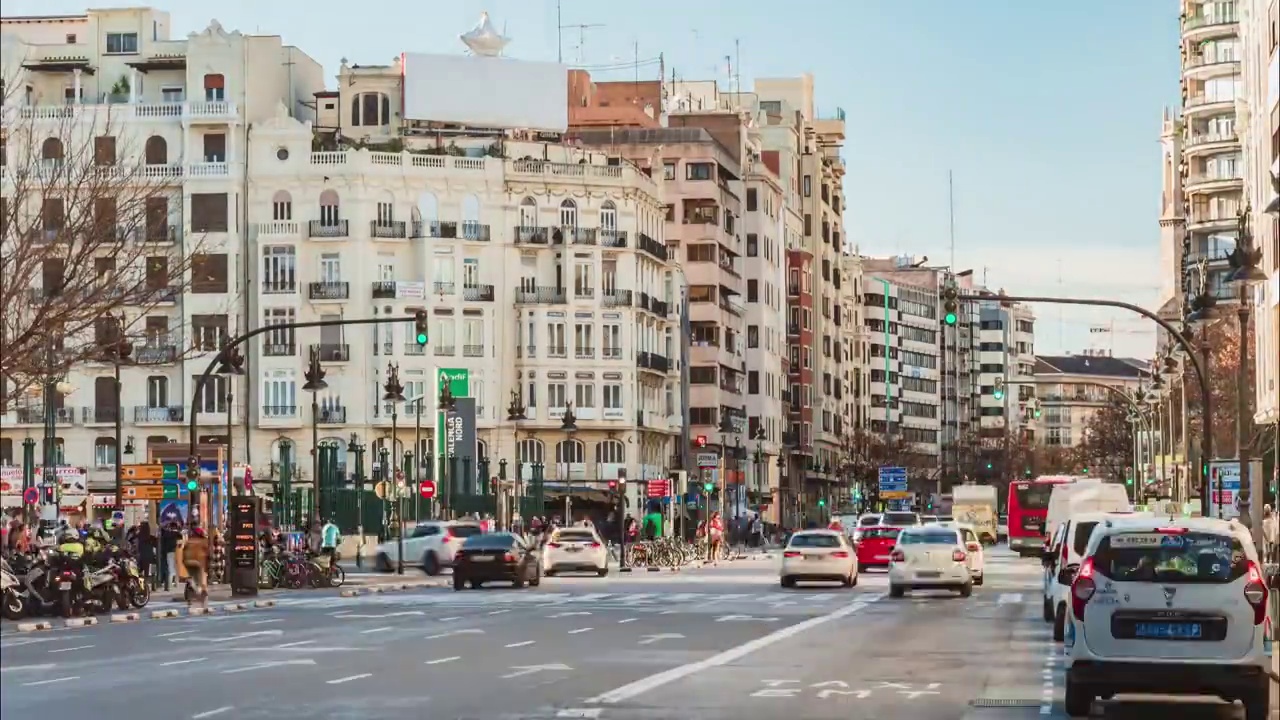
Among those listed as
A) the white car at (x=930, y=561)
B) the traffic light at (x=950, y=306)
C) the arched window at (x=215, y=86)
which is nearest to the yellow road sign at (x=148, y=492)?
the white car at (x=930, y=561)

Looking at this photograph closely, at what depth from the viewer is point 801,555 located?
55.9m

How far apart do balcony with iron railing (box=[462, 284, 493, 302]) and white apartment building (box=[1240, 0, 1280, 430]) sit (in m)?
47.9

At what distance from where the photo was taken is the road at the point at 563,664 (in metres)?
21.3

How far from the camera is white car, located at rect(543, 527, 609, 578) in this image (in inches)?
2667

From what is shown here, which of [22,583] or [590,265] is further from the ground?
[590,265]

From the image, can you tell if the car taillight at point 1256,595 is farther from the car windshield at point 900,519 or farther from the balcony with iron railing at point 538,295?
the balcony with iron railing at point 538,295

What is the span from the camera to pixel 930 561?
5028 cm

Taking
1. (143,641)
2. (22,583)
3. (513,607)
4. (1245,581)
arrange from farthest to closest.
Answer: (513,607), (22,583), (143,641), (1245,581)

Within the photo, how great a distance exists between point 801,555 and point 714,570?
62.0ft

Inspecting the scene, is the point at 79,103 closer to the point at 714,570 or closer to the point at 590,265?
the point at 590,265

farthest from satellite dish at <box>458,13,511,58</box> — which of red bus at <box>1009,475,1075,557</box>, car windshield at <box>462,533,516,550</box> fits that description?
car windshield at <box>462,533,516,550</box>

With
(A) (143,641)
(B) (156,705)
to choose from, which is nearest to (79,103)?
(A) (143,641)

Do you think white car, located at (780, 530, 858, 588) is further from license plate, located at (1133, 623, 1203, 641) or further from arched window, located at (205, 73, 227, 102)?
arched window, located at (205, 73, 227, 102)

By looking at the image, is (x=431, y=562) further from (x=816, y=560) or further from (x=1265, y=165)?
(x=1265, y=165)
